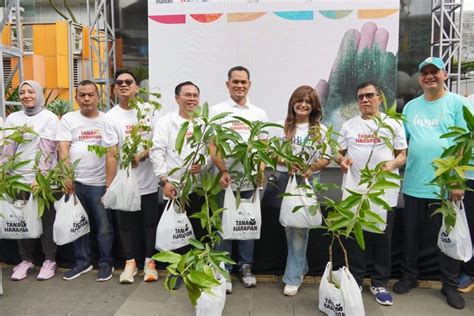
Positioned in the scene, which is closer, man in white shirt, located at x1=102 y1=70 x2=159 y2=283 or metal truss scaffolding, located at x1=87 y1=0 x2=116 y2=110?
man in white shirt, located at x1=102 y1=70 x2=159 y2=283

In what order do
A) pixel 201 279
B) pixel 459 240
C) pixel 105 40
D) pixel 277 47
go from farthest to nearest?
pixel 105 40 → pixel 277 47 → pixel 459 240 → pixel 201 279

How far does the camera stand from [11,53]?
476cm

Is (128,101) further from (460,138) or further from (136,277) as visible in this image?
(460,138)

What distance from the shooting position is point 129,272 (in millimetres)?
2785

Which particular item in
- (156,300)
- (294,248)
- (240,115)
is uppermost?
(240,115)

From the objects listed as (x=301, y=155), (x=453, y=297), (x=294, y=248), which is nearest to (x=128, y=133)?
(x=301, y=155)

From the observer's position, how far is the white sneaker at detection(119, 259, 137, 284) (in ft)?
9.01

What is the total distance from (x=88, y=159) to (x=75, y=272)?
0.80m

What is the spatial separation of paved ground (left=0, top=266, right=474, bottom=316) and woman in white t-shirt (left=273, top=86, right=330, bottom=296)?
6.3 inches

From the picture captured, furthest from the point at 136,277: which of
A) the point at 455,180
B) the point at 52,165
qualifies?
the point at 455,180

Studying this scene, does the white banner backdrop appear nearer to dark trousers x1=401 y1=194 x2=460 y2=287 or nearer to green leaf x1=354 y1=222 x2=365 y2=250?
dark trousers x1=401 y1=194 x2=460 y2=287

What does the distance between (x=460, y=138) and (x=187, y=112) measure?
1.53 m

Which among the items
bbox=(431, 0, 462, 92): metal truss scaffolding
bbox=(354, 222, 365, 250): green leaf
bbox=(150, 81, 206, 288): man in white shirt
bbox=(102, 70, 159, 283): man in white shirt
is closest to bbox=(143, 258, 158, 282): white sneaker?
bbox=(102, 70, 159, 283): man in white shirt

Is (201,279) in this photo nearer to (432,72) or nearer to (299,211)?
(299,211)
